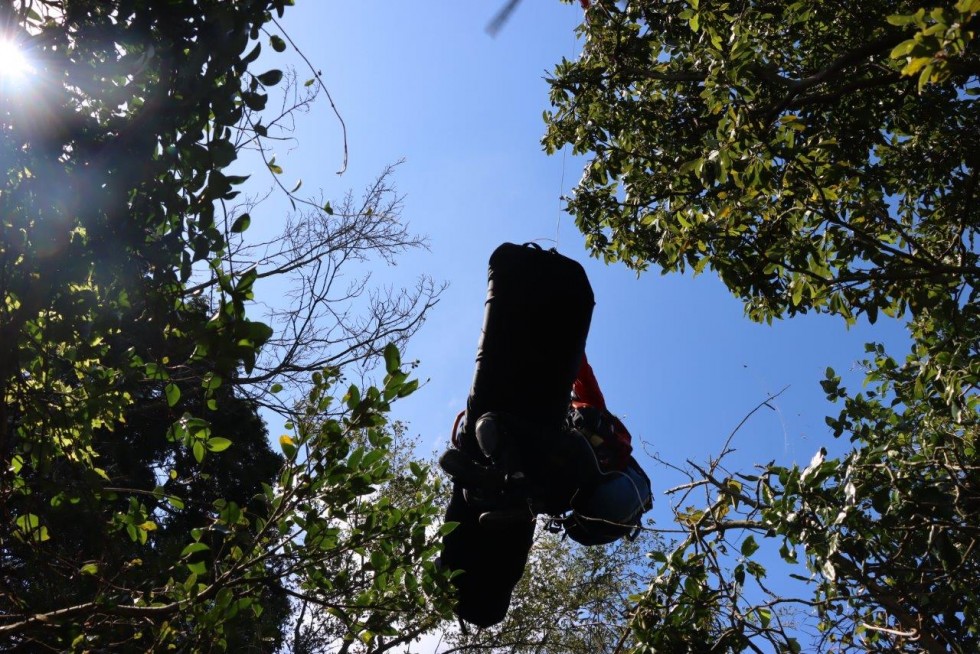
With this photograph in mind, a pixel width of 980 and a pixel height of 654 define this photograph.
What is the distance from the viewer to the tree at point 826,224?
10.9 ft

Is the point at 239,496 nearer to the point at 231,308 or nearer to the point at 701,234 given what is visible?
the point at 701,234

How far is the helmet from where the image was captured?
11.9 ft

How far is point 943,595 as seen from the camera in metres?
3.60

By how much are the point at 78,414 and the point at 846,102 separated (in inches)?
192

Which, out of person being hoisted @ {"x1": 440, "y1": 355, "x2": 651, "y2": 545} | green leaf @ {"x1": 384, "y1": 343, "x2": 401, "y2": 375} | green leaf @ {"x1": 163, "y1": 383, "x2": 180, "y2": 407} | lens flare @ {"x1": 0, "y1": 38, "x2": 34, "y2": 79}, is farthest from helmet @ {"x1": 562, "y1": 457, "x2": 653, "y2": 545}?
lens flare @ {"x1": 0, "y1": 38, "x2": 34, "y2": 79}

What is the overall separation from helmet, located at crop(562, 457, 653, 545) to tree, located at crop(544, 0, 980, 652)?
0.67 feet

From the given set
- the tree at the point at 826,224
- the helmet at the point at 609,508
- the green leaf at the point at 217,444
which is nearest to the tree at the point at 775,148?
the tree at the point at 826,224

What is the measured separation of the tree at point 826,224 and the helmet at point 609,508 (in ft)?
0.67

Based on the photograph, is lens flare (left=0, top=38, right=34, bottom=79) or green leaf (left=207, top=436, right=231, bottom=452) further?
green leaf (left=207, top=436, right=231, bottom=452)

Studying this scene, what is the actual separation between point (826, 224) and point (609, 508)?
2.30 meters

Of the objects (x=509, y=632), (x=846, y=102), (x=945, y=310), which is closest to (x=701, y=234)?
(x=945, y=310)

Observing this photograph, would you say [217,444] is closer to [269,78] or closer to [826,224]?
[269,78]

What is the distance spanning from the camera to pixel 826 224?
488 centimetres

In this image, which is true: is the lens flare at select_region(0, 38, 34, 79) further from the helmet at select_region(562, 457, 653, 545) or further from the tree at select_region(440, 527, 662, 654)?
the tree at select_region(440, 527, 662, 654)
